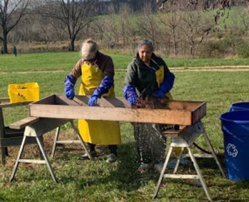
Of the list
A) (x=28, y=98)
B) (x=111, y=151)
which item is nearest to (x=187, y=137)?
(x=111, y=151)

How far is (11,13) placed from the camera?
55062 mm

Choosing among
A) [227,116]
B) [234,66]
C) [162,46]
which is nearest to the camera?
[227,116]

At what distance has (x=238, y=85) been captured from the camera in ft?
39.1

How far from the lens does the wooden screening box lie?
397cm

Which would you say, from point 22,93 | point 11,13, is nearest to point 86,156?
point 22,93

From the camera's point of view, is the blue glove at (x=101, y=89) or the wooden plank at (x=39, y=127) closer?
the wooden plank at (x=39, y=127)

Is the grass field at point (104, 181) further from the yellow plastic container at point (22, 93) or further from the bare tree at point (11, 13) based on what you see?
the bare tree at point (11, 13)

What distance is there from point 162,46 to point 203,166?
1062 inches

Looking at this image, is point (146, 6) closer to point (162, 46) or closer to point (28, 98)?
point (162, 46)

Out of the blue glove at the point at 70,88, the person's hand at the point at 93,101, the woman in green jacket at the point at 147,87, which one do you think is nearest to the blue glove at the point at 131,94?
Result: the woman in green jacket at the point at 147,87

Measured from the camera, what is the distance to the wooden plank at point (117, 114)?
396 centimetres

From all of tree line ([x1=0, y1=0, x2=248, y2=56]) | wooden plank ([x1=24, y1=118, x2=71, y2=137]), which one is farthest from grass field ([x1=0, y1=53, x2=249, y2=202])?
tree line ([x1=0, y1=0, x2=248, y2=56])

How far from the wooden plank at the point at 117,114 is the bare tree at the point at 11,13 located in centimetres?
4987

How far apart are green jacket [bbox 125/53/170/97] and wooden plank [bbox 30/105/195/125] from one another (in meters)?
0.59
